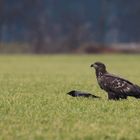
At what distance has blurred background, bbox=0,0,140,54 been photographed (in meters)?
85.0

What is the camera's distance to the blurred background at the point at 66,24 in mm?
85000

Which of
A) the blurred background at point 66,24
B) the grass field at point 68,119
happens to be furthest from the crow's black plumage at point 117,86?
the blurred background at point 66,24

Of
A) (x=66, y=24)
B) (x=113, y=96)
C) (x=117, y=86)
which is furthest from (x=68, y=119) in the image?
(x=66, y=24)

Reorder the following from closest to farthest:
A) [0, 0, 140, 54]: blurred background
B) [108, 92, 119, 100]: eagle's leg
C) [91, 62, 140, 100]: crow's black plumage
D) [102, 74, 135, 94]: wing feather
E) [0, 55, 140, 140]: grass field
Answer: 1. [0, 55, 140, 140]: grass field
2. [91, 62, 140, 100]: crow's black plumage
3. [102, 74, 135, 94]: wing feather
4. [108, 92, 119, 100]: eagle's leg
5. [0, 0, 140, 54]: blurred background

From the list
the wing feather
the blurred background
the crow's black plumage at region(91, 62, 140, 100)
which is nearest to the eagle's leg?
the crow's black plumage at region(91, 62, 140, 100)

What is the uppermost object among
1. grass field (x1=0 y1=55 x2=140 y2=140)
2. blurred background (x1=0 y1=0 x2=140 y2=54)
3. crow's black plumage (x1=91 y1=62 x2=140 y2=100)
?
blurred background (x1=0 y1=0 x2=140 y2=54)

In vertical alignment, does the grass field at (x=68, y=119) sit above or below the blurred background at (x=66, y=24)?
below

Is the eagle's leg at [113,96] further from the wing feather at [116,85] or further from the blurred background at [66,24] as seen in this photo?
the blurred background at [66,24]

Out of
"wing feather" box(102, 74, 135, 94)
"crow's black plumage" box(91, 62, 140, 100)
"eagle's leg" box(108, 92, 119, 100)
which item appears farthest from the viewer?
"eagle's leg" box(108, 92, 119, 100)

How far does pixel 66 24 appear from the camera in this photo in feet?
339

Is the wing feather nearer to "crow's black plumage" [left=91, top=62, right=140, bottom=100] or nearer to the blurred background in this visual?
"crow's black plumage" [left=91, top=62, right=140, bottom=100]

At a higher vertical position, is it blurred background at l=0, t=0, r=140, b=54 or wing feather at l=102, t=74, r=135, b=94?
blurred background at l=0, t=0, r=140, b=54

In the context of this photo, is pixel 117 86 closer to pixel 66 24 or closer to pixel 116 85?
pixel 116 85

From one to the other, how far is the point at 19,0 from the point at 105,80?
311 feet
